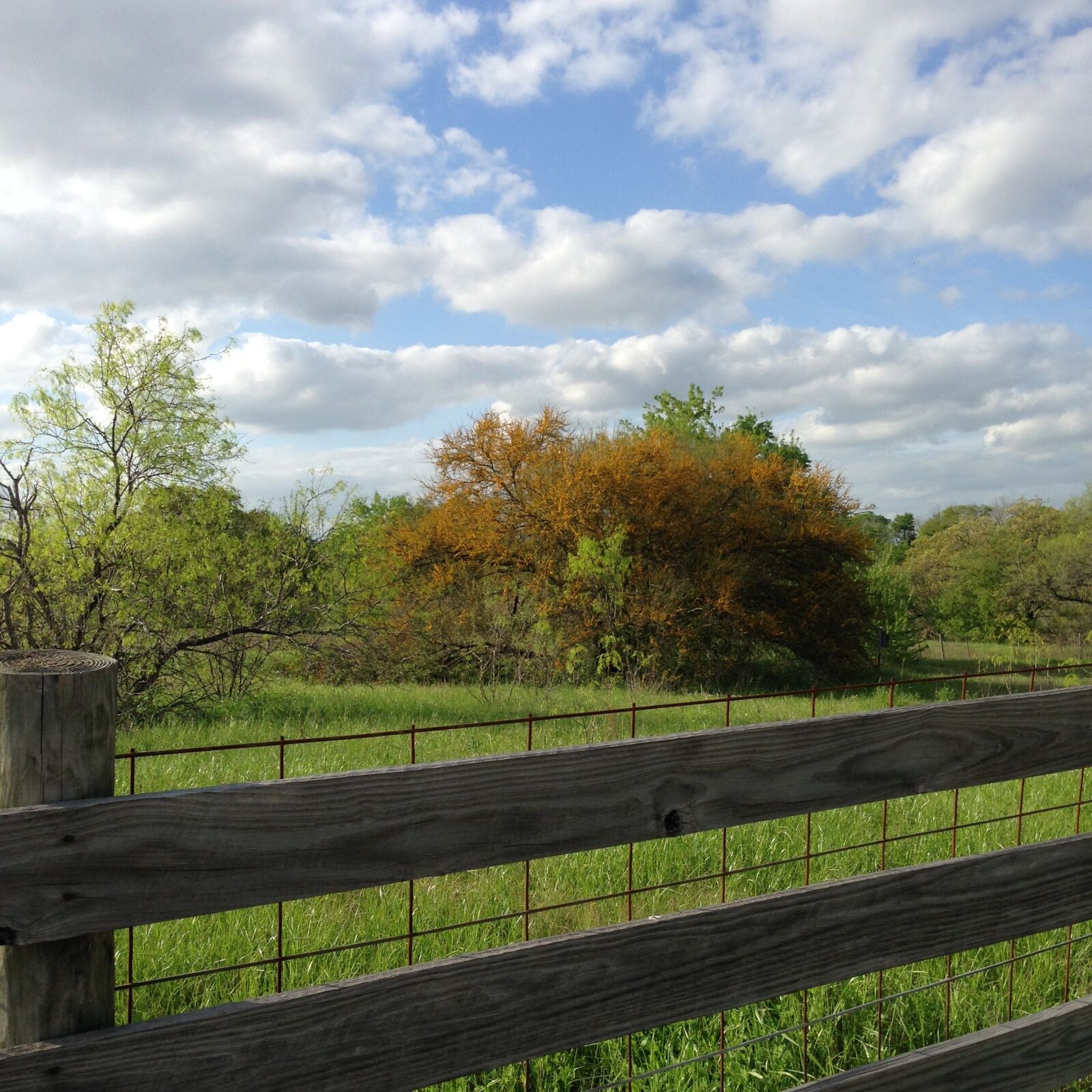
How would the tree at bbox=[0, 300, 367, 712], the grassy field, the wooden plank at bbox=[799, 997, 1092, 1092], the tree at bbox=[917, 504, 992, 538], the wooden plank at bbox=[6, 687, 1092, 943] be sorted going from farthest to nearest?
the tree at bbox=[917, 504, 992, 538] → the tree at bbox=[0, 300, 367, 712] → the grassy field → the wooden plank at bbox=[799, 997, 1092, 1092] → the wooden plank at bbox=[6, 687, 1092, 943]

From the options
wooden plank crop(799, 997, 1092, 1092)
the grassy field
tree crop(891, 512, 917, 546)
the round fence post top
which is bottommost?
the grassy field

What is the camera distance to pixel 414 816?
1.75 metres

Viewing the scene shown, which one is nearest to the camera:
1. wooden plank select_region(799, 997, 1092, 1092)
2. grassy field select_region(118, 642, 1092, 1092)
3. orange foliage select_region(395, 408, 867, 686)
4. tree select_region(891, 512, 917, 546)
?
wooden plank select_region(799, 997, 1092, 1092)

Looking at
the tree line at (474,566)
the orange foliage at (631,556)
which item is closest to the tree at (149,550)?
the tree line at (474,566)

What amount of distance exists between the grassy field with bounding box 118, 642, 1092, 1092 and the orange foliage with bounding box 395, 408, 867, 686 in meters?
12.4

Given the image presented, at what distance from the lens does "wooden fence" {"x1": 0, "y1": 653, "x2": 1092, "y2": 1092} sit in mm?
1560

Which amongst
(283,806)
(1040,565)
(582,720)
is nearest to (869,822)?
(582,720)

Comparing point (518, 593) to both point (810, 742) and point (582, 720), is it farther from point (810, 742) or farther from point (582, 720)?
point (810, 742)

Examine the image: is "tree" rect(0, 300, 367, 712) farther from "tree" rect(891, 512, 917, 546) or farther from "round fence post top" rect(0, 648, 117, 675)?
"tree" rect(891, 512, 917, 546)

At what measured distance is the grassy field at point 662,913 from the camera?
10.4 feet

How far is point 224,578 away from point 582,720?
5.13m

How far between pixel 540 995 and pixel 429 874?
1.22ft

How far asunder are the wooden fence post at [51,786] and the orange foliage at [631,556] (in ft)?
55.4

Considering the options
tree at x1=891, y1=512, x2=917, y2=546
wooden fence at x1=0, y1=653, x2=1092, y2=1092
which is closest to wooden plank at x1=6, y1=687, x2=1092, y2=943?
wooden fence at x1=0, y1=653, x2=1092, y2=1092
